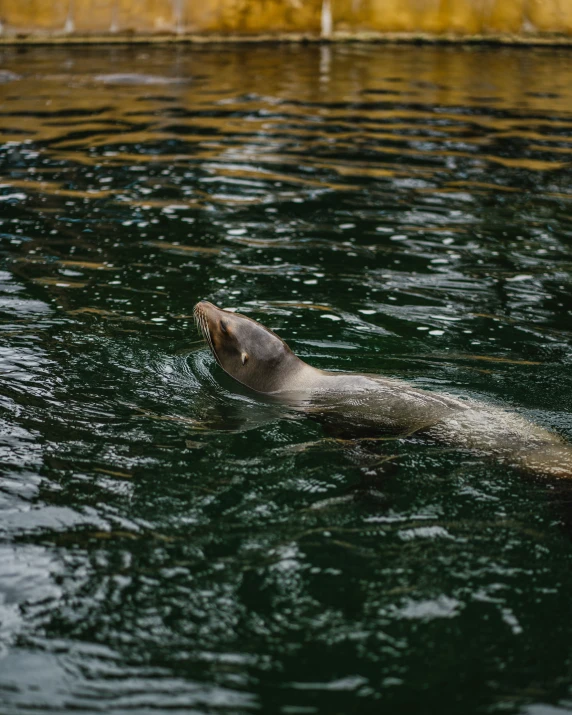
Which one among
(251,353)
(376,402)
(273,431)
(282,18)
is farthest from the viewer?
(282,18)

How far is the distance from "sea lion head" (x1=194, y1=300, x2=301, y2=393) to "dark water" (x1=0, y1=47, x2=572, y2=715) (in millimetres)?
136

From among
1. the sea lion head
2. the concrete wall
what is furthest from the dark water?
the concrete wall

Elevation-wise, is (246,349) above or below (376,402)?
above

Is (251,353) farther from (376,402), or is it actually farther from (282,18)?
(282,18)

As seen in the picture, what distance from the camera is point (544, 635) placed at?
12.4 ft

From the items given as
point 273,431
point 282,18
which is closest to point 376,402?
point 273,431

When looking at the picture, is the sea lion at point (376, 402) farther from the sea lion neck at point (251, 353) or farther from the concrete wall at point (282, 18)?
the concrete wall at point (282, 18)

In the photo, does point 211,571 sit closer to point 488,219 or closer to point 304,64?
point 488,219

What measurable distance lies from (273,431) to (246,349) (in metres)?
1.03

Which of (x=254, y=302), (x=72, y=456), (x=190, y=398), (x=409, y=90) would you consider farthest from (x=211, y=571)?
(x=409, y=90)

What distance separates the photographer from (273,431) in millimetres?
5723

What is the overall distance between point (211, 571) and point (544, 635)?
1.45 meters

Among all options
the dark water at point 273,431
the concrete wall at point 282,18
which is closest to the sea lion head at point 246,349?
the dark water at point 273,431

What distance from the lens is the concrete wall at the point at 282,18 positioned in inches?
925
